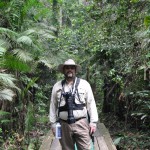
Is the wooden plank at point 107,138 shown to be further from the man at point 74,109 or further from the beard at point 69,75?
the beard at point 69,75

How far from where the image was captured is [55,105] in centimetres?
490

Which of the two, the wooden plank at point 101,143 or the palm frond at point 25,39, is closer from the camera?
the wooden plank at point 101,143

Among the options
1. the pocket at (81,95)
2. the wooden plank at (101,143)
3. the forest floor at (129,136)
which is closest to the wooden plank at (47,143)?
the wooden plank at (101,143)

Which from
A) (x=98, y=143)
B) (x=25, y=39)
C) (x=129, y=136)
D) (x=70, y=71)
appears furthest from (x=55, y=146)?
(x=70, y=71)

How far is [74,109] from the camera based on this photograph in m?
4.62

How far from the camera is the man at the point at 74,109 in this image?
4633mm

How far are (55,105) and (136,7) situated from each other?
442cm

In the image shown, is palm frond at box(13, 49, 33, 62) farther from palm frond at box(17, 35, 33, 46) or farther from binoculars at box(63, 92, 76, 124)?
binoculars at box(63, 92, 76, 124)

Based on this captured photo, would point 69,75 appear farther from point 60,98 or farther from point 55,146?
point 55,146

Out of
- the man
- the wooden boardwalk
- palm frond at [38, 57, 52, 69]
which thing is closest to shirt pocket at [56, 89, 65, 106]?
the man

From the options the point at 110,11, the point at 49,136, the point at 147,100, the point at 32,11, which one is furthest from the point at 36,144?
the point at 32,11

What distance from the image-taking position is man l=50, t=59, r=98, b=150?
4.63 meters

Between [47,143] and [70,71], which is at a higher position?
[70,71]

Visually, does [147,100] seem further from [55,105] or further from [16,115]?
[55,105]
